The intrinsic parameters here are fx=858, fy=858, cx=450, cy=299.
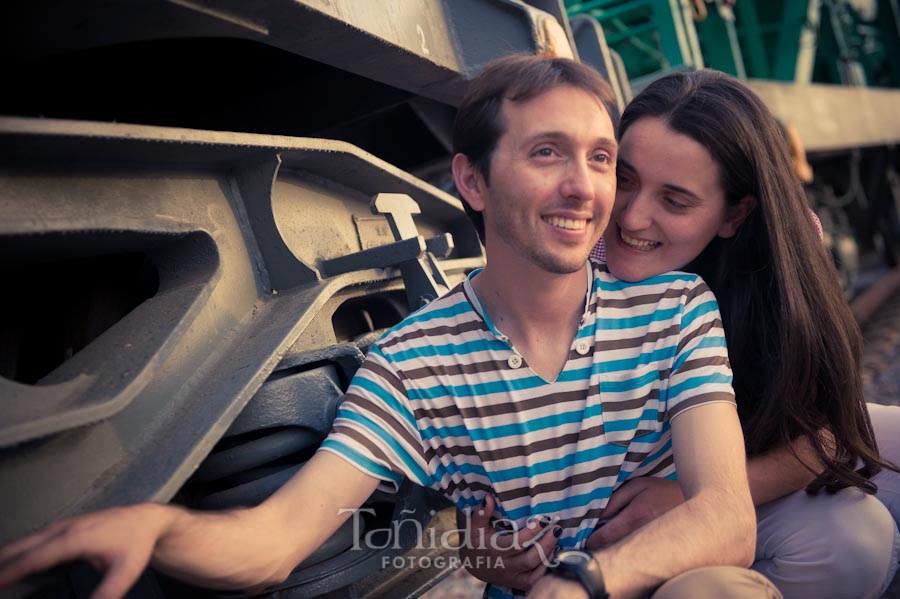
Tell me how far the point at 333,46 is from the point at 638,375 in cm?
97

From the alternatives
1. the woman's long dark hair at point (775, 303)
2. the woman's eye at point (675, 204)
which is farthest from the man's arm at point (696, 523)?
the woman's eye at point (675, 204)

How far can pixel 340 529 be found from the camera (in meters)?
1.69

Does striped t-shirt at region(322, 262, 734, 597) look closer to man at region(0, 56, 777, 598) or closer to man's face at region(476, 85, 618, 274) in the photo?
man at region(0, 56, 777, 598)

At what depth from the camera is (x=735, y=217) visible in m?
2.20

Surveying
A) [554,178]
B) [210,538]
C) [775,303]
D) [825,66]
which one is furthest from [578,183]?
[825,66]

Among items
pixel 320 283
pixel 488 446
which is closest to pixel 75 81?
pixel 320 283

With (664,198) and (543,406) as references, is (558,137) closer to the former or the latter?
(664,198)

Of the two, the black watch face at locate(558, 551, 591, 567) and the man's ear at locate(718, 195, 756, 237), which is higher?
→ the man's ear at locate(718, 195, 756, 237)

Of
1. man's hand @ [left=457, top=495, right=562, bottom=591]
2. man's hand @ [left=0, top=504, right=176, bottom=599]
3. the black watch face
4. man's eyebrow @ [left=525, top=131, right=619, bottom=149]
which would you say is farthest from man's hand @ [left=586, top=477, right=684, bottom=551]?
man's hand @ [left=0, top=504, right=176, bottom=599]

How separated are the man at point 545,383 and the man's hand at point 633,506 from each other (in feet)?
0.09

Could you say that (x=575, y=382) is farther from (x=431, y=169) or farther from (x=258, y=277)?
(x=431, y=169)

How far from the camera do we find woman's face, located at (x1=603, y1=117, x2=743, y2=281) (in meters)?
2.04

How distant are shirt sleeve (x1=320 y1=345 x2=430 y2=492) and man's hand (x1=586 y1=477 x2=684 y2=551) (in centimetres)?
38

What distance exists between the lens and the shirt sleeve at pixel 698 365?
66.6 inches
